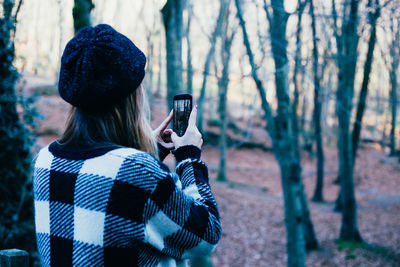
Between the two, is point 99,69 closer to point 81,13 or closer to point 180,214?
point 180,214

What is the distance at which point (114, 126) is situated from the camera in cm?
136

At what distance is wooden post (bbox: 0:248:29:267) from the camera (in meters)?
1.58

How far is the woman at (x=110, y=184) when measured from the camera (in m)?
1.21

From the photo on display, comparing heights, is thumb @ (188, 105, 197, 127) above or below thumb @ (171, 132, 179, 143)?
above

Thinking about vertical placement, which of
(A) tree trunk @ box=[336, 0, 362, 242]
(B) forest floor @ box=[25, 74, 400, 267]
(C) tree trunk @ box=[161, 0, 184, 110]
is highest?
(C) tree trunk @ box=[161, 0, 184, 110]

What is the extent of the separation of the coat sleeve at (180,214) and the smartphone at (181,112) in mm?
302

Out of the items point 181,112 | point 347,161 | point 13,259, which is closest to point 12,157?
point 13,259

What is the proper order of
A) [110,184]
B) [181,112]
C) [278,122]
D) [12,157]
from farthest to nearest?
[278,122]
[12,157]
[181,112]
[110,184]

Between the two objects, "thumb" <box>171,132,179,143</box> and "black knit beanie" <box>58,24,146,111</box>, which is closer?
"black knit beanie" <box>58,24,146,111</box>

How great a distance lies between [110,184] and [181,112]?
0.65m

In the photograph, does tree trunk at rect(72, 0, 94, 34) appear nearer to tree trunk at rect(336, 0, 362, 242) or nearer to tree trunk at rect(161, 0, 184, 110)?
tree trunk at rect(161, 0, 184, 110)

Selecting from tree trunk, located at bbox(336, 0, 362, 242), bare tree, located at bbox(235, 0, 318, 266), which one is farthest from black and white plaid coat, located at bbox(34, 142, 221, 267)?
tree trunk, located at bbox(336, 0, 362, 242)

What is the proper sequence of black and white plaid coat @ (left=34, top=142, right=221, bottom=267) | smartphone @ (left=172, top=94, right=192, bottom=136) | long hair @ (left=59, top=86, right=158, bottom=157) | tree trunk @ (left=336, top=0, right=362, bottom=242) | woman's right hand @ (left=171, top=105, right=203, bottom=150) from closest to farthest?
1. black and white plaid coat @ (left=34, top=142, right=221, bottom=267)
2. long hair @ (left=59, top=86, right=158, bottom=157)
3. woman's right hand @ (left=171, top=105, right=203, bottom=150)
4. smartphone @ (left=172, top=94, right=192, bottom=136)
5. tree trunk @ (left=336, top=0, right=362, bottom=242)

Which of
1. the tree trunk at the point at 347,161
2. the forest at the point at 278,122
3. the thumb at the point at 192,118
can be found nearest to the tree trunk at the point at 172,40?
the forest at the point at 278,122
